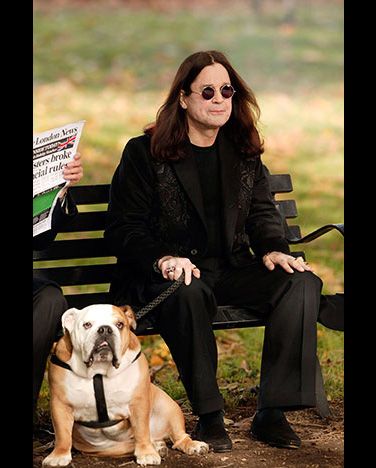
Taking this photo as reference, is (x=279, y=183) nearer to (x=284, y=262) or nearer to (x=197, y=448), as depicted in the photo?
(x=284, y=262)

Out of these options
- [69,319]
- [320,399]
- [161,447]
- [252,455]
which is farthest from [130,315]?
[320,399]

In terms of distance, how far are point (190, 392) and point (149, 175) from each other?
42.0 inches

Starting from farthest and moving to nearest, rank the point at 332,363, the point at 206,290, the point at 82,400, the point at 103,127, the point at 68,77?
the point at 68,77 → the point at 103,127 → the point at 332,363 → the point at 206,290 → the point at 82,400

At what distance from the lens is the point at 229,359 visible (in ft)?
22.9

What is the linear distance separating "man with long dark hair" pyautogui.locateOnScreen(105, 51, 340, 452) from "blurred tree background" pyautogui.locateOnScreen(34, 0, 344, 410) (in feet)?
18.7

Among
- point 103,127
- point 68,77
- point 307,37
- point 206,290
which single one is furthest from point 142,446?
point 307,37

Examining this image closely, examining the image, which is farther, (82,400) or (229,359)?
(229,359)

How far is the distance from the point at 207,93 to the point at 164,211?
58 centimetres

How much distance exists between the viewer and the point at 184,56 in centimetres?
1717

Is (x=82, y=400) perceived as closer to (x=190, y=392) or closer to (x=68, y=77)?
(x=190, y=392)

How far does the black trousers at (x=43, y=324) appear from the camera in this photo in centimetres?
486

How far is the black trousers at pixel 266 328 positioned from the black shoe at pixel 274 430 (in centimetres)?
6

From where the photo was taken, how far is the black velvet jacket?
541 cm

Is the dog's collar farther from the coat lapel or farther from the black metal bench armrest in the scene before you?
the black metal bench armrest
